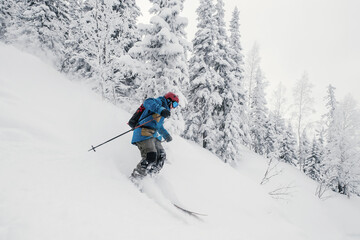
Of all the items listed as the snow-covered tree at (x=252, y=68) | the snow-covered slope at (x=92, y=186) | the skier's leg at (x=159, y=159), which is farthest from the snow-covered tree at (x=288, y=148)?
the skier's leg at (x=159, y=159)

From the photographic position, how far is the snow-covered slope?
2.70 meters

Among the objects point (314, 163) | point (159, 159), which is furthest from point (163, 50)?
point (314, 163)

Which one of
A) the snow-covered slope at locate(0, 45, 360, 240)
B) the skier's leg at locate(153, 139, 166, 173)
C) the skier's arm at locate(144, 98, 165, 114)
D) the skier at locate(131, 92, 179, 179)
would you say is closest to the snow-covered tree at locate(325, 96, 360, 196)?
the snow-covered slope at locate(0, 45, 360, 240)

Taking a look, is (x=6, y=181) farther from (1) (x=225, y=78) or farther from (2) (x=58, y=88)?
(1) (x=225, y=78)

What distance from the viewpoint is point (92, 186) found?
3.80m

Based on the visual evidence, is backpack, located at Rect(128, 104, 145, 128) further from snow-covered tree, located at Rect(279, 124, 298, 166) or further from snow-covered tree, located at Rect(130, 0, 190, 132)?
snow-covered tree, located at Rect(279, 124, 298, 166)

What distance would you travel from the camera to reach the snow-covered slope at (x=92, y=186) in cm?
270

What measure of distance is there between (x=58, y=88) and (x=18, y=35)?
17.2 meters

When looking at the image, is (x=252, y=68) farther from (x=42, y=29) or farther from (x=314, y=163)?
(x=42, y=29)

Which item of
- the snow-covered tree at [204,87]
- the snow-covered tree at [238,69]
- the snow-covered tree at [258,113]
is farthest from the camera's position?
the snow-covered tree at [258,113]

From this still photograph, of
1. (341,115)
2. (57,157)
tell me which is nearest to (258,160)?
(341,115)

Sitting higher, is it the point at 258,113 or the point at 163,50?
the point at 163,50

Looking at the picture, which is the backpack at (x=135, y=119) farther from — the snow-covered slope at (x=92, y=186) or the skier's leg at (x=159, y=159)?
the snow-covered slope at (x=92, y=186)

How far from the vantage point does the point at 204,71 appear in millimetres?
19203
